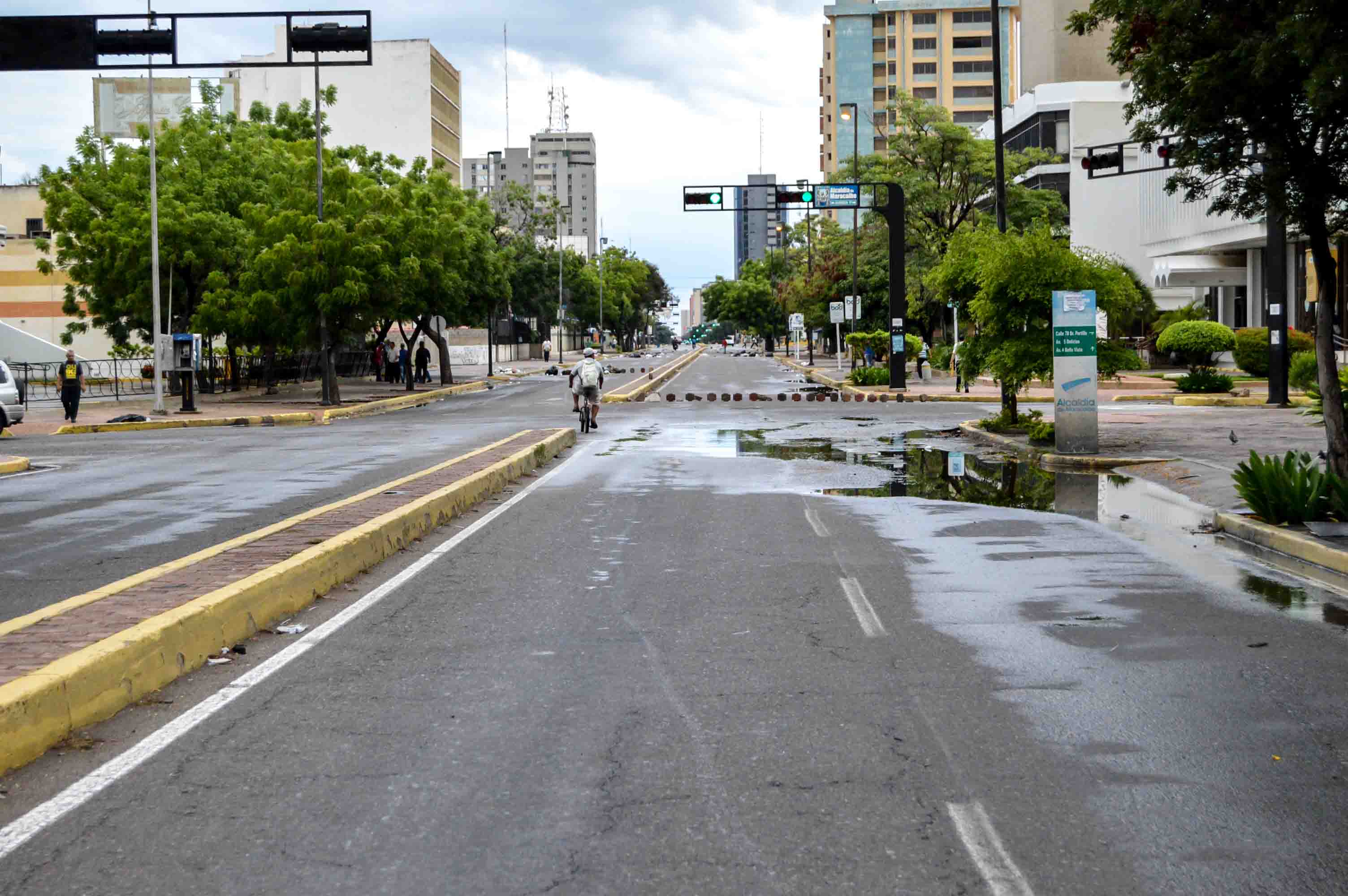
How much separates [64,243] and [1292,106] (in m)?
43.9

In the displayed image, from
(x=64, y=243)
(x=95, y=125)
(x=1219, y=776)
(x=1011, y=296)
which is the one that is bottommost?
(x=1219, y=776)

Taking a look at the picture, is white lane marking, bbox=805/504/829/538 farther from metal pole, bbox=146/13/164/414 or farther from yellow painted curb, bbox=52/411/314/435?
metal pole, bbox=146/13/164/414

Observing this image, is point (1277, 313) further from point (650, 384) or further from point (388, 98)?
point (388, 98)

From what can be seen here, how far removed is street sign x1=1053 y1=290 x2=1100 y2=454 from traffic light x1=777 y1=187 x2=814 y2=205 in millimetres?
26501

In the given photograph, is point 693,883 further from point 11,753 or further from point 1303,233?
point 1303,233

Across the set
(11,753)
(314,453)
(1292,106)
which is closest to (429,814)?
(11,753)

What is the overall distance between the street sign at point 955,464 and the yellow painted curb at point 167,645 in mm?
9727

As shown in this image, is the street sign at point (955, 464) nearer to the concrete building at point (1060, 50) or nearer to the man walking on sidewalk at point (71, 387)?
the man walking on sidewalk at point (71, 387)

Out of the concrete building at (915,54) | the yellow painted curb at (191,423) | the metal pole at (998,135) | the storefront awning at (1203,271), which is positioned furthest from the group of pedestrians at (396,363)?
the concrete building at (915,54)

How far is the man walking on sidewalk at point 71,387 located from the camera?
116 ft

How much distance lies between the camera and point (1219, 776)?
19.1 feet

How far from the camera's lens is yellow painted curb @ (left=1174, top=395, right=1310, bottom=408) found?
114ft

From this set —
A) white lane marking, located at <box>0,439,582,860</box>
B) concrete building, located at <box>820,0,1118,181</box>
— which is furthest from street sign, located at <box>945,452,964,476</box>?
concrete building, located at <box>820,0,1118,181</box>

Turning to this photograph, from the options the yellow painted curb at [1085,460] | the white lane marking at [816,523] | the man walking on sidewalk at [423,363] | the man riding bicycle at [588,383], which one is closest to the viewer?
the white lane marking at [816,523]
